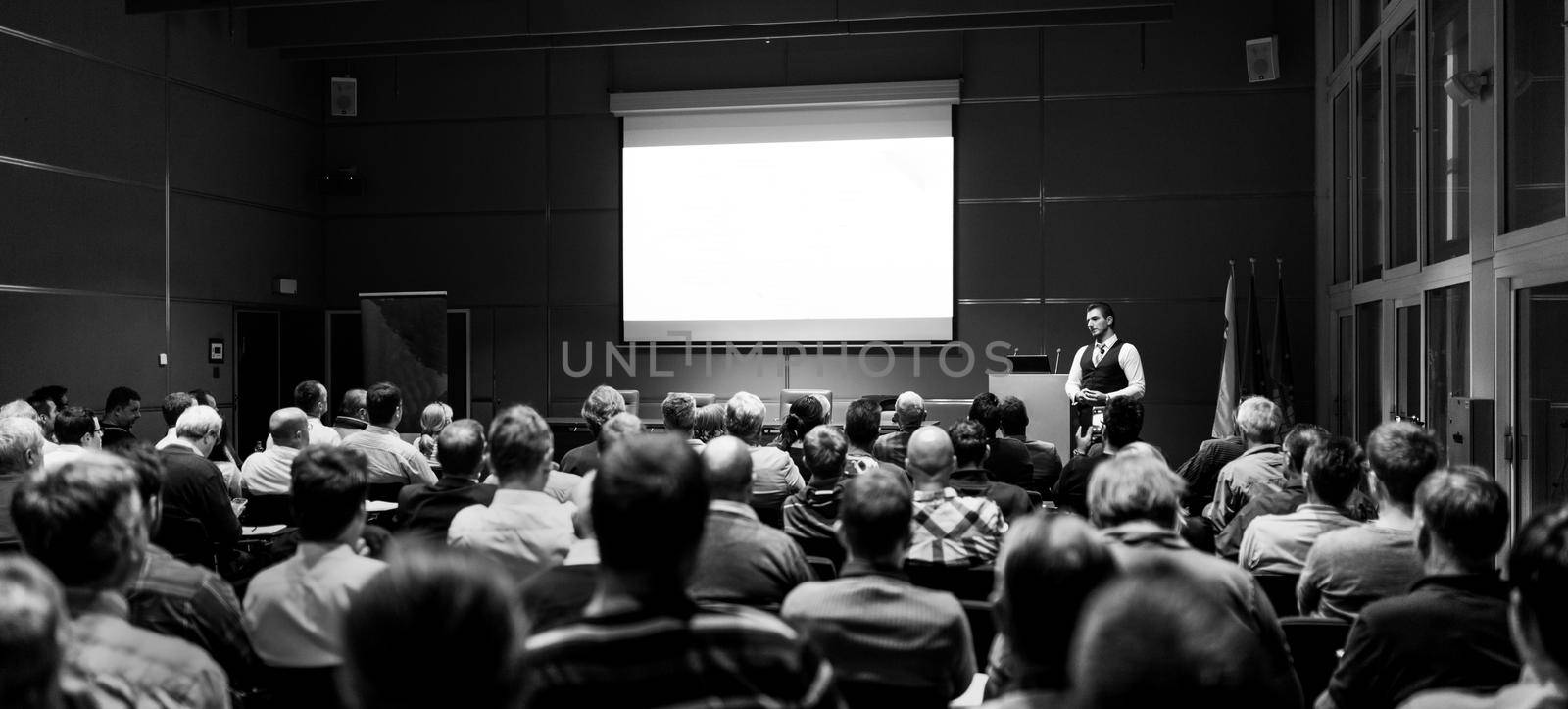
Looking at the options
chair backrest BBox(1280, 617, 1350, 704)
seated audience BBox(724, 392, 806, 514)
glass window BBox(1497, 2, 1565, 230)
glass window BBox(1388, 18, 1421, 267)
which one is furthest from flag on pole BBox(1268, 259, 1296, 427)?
chair backrest BBox(1280, 617, 1350, 704)

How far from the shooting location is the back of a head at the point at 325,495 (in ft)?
8.36

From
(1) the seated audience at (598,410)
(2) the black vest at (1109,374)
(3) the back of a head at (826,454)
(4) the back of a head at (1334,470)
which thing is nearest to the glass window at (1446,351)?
(2) the black vest at (1109,374)

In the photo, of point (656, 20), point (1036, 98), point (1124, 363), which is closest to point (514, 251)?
point (656, 20)

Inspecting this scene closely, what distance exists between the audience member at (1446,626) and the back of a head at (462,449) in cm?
267

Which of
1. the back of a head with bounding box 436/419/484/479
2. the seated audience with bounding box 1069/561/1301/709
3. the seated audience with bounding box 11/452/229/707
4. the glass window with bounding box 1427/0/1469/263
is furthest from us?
the glass window with bounding box 1427/0/1469/263

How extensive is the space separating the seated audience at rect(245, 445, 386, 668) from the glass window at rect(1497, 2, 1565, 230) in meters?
4.47

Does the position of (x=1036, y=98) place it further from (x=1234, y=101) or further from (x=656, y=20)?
(x=656, y=20)

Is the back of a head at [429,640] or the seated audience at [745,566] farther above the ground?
the back of a head at [429,640]

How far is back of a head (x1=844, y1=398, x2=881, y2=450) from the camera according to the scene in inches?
204

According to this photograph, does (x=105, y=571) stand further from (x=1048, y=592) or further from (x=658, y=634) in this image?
(x=1048, y=592)

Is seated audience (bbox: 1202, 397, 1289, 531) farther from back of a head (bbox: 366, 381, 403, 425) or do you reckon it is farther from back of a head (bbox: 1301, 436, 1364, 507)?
back of a head (bbox: 366, 381, 403, 425)

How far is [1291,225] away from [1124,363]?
2.50m

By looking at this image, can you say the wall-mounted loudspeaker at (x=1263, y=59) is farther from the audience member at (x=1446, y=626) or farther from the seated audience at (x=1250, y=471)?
the audience member at (x=1446, y=626)

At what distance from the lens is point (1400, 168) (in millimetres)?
6828
